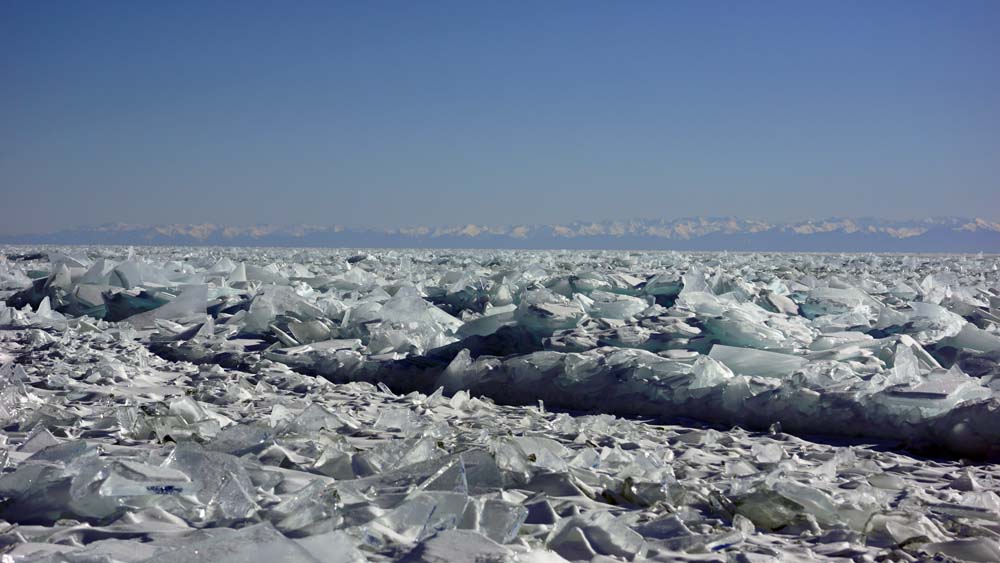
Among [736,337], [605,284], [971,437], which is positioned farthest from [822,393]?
[605,284]

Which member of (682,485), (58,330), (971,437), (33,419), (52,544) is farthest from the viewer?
(58,330)

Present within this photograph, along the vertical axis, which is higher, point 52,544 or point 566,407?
point 52,544

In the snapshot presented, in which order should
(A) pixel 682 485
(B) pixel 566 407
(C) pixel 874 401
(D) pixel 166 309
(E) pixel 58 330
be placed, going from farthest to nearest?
(D) pixel 166 309 → (E) pixel 58 330 → (B) pixel 566 407 → (C) pixel 874 401 → (A) pixel 682 485

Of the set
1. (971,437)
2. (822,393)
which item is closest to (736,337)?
(822,393)

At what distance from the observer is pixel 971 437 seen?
9.27 feet

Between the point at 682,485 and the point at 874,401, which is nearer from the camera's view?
the point at 682,485

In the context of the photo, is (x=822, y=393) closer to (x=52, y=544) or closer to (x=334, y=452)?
(x=334, y=452)

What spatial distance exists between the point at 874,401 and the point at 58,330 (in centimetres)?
472

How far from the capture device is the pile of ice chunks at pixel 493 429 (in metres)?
1.65

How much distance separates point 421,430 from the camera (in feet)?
8.83

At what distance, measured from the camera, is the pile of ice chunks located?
1648 mm

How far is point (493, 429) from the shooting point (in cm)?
289

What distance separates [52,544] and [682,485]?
56.9 inches

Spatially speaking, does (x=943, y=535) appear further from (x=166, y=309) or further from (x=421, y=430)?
(x=166, y=309)
